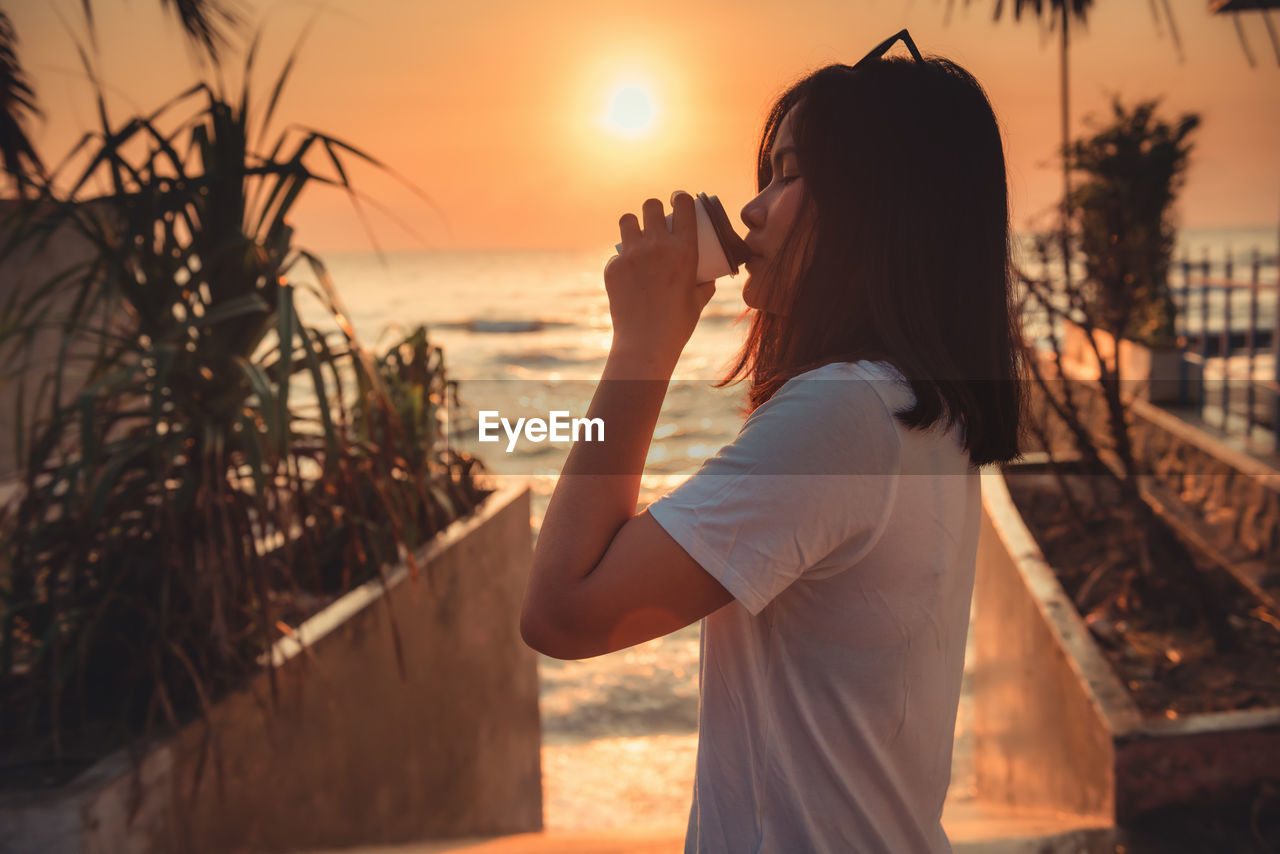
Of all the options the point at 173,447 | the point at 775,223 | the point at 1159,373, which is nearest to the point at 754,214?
the point at 775,223

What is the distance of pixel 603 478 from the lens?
78 centimetres

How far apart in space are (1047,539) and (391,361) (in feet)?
10.6

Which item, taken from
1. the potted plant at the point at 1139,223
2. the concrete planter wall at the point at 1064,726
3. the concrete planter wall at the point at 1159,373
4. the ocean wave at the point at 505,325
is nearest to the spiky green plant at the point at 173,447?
the concrete planter wall at the point at 1064,726

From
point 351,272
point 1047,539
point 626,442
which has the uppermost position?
point 351,272

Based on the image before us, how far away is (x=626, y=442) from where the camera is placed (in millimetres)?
798

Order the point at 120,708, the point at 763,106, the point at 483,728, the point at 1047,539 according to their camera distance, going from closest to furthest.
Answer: the point at 763,106 → the point at 120,708 → the point at 483,728 → the point at 1047,539

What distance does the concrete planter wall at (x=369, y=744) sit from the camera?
212cm

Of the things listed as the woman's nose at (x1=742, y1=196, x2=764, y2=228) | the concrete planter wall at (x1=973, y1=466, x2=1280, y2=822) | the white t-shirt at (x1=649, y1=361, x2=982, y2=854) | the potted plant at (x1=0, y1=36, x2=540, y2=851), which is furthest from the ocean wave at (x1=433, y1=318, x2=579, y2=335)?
the white t-shirt at (x1=649, y1=361, x2=982, y2=854)

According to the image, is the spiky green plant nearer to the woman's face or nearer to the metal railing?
the woman's face

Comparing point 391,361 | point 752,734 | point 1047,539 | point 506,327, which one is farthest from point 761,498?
point 506,327

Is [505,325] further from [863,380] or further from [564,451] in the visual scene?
[863,380]

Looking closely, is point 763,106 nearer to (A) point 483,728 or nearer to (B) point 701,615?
(B) point 701,615

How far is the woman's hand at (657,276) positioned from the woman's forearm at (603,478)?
0.9 inches

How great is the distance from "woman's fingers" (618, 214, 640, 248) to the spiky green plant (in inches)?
58.6
